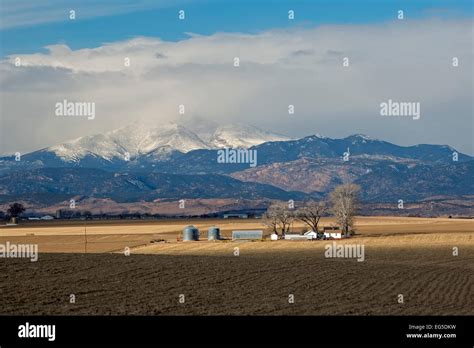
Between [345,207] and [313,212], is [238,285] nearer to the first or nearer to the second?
[345,207]

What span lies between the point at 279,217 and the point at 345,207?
12401 mm

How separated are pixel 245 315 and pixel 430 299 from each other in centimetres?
1274

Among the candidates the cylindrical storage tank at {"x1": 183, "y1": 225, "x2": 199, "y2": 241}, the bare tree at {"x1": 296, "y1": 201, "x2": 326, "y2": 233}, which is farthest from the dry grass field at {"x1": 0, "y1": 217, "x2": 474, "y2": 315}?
the bare tree at {"x1": 296, "y1": 201, "x2": 326, "y2": 233}

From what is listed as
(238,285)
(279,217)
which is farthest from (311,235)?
(238,285)

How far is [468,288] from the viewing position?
164 ft

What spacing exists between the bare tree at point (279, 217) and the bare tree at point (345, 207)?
331 inches

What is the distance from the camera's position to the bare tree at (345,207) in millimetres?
130125

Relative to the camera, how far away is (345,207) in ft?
427

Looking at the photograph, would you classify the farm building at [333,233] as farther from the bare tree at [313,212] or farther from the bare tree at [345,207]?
the bare tree at [313,212]

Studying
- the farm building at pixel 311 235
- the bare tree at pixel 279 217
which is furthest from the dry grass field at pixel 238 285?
the bare tree at pixel 279 217

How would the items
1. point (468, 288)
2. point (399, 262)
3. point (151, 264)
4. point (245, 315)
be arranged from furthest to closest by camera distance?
1. point (399, 262)
2. point (151, 264)
3. point (468, 288)
4. point (245, 315)
